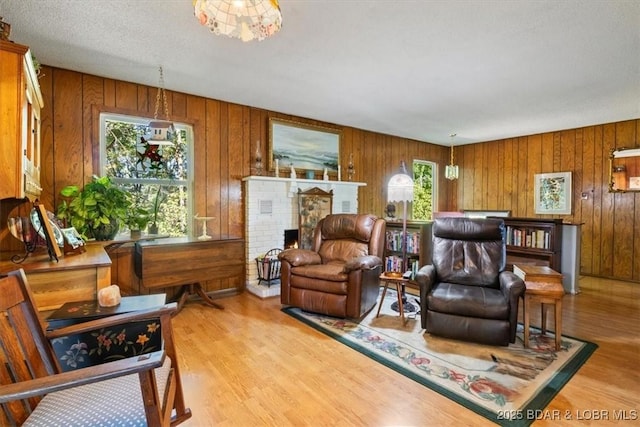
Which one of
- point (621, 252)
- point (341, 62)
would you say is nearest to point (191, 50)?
point (341, 62)

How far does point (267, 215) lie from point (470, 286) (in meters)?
2.63

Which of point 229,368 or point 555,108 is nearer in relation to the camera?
point 229,368

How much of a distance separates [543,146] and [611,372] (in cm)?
464

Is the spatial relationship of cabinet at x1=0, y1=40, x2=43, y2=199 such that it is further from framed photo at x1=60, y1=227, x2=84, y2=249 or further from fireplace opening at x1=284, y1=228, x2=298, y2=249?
fireplace opening at x1=284, y1=228, x2=298, y2=249

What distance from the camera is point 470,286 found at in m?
2.91

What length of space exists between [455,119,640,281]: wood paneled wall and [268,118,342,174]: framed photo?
137 inches

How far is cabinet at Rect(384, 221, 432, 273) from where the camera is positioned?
164 inches

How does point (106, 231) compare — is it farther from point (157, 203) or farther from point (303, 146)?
point (303, 146)

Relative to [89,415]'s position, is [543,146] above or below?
above

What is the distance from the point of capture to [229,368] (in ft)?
7.42

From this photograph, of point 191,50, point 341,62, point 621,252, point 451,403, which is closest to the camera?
point 451,403

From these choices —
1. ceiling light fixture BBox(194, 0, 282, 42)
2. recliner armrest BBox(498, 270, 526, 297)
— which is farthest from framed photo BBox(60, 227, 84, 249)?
recliner armrest BBox(498, 270, 526, 297)

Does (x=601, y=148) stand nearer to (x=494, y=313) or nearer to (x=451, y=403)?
(x=494, y=313)

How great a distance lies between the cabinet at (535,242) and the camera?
4.16 meters
